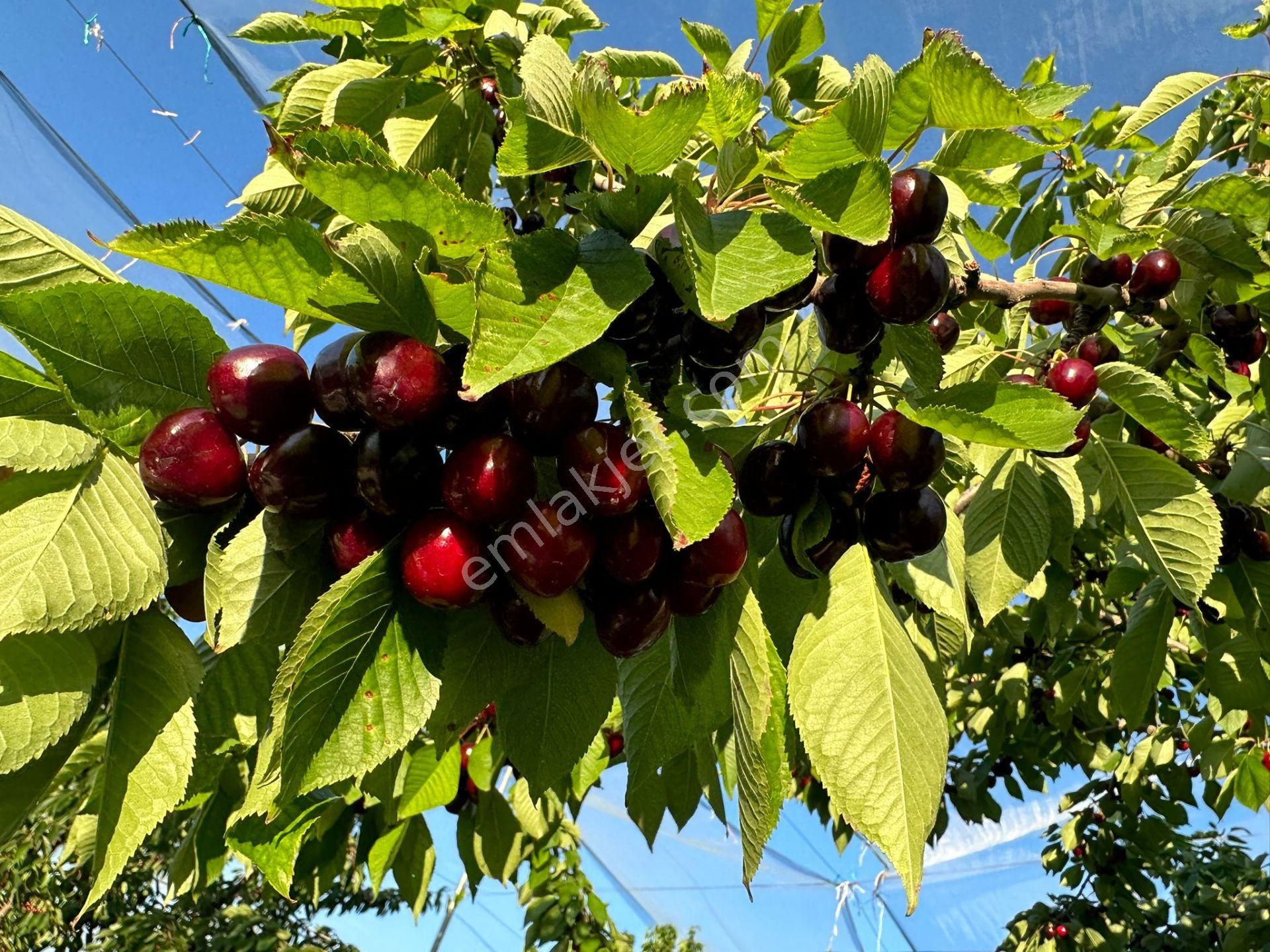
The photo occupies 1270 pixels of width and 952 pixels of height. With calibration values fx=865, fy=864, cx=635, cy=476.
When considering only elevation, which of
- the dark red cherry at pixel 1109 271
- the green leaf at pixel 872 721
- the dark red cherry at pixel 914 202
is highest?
the dark red cherry at pixel 1109 271

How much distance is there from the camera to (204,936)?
4.38 m

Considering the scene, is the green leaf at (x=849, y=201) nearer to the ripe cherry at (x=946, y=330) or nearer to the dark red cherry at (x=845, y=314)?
the dark red cherry at (x=845, y=314)

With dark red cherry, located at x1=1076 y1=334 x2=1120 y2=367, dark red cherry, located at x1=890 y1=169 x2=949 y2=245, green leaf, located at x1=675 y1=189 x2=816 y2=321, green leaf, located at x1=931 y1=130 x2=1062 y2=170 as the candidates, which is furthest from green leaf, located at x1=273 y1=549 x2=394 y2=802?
dark red cherry, located at x1=1076 y1=334 x2=1120 y2=367

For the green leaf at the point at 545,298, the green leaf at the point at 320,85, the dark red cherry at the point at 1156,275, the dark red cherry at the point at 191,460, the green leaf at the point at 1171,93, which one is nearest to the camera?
the green leaf at the point at 545,298

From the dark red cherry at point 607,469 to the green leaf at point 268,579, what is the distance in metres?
0.22

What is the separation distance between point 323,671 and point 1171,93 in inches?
94.6

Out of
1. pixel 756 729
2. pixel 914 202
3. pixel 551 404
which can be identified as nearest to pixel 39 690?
pixel 551 404

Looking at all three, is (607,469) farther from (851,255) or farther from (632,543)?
(851,255)

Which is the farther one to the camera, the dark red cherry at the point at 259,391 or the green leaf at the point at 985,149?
the green leaf at the point at 985,149

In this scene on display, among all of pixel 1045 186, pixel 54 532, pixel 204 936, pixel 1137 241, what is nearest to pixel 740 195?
pixel 54 532

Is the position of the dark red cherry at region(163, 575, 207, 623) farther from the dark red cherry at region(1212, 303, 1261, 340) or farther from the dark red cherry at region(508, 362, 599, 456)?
the dark red cherry at region(1212, 303, 1261, 340)

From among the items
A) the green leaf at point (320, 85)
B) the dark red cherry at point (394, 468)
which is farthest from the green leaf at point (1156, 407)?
the green leaf at point (320, 85)

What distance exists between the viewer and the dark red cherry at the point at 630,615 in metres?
0.65

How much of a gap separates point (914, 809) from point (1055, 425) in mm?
304
